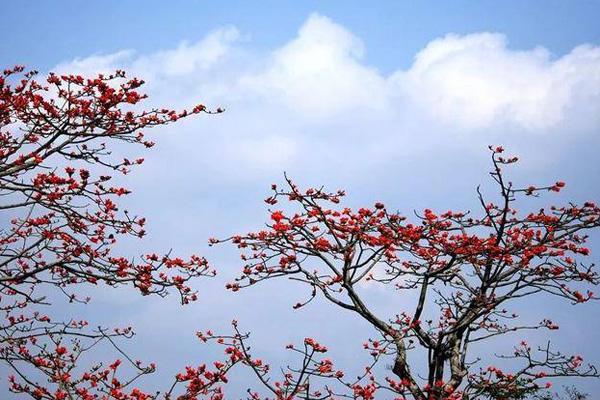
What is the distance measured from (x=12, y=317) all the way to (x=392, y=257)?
6411mm

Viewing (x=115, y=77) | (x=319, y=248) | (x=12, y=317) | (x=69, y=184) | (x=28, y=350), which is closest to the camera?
(x=69, y=184)

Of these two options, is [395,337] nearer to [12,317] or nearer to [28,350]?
Result: [28,350]

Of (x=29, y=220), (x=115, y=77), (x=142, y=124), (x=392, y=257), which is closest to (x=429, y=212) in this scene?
(x=392, y=257)

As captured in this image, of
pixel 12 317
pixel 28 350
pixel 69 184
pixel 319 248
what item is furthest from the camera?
pixel 12 317

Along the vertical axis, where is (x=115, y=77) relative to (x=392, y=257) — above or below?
above

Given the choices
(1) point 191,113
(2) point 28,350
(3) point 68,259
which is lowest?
(2) point 28,350

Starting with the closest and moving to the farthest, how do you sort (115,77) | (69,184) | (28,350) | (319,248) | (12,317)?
(69,184) → (115,77) → (28,350) → (319,248) → (12,317)

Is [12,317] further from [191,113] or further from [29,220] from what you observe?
[191,113]

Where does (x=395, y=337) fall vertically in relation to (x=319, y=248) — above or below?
below

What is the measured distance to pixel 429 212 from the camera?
26.2 feet

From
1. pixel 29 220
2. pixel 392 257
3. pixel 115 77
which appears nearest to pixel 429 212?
pixel 392 257

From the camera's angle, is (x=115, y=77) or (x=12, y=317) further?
(x=12, y=317)

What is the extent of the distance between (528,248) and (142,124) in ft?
20.6

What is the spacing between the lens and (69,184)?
647cm
